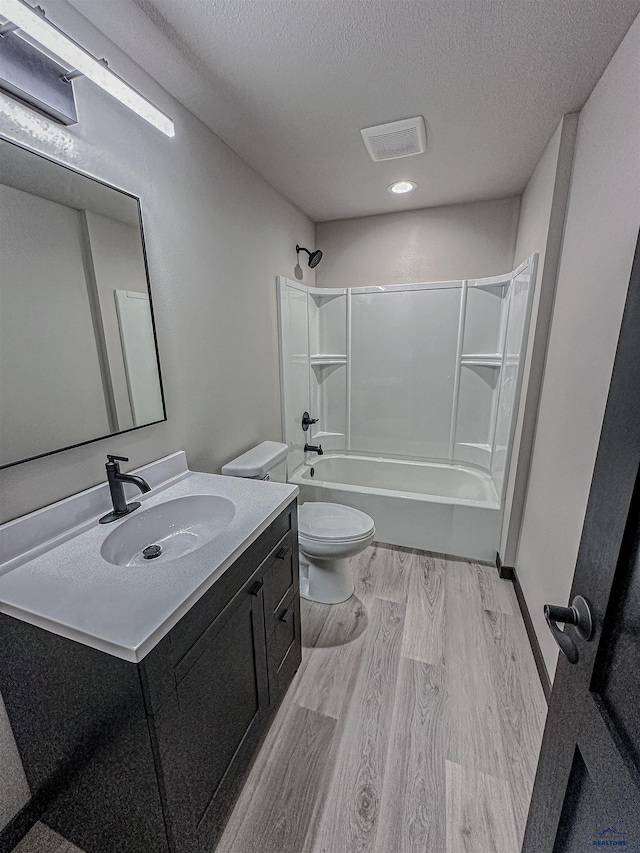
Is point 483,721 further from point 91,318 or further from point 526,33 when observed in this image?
point 526,33

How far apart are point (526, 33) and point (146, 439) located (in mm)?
1912

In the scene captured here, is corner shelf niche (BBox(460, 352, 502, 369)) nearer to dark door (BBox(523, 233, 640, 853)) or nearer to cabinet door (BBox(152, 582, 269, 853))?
dark door (BBox(523, 233, 640, 853))

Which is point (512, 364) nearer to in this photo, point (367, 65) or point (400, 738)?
point (367, 65)

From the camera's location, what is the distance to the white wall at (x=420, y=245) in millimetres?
2566

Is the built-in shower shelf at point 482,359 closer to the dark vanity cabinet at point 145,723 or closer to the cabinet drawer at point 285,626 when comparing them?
the cabinet drawer at point 285,626

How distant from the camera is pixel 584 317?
1.36 m

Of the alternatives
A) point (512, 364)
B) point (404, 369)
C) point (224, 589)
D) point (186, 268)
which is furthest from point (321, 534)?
point (404, 369)

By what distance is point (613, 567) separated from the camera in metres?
0.54

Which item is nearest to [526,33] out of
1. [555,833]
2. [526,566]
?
[555,833]

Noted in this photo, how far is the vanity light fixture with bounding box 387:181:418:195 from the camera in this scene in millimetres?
2215

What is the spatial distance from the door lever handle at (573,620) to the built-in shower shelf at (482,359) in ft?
7.54

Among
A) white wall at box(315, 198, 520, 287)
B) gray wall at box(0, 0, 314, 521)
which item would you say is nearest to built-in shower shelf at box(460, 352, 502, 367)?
white wall at box(315, 198, 520, 287)

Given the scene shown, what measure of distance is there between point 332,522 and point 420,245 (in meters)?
2.21

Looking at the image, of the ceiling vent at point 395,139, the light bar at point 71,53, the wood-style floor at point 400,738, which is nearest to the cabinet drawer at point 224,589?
the wood-style floor at point 400,738
